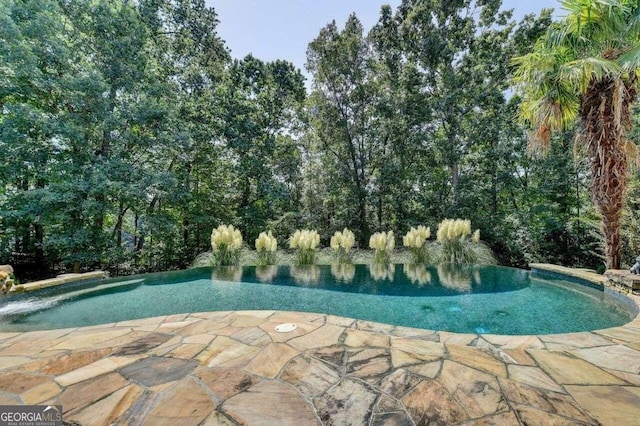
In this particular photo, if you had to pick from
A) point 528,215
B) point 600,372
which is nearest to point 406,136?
point 528,215

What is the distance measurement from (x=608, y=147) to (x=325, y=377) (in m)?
5.59

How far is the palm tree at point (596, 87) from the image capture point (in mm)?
3643

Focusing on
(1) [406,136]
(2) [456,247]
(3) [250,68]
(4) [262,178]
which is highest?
(3) [250,68]

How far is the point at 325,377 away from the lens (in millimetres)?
1633

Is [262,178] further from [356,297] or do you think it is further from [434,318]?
[434,318]

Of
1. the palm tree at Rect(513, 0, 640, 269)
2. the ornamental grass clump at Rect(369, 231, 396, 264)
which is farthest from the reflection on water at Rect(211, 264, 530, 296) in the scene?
the palm tree at Rect(513, 0, 640, 269)

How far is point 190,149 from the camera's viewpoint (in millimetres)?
9219

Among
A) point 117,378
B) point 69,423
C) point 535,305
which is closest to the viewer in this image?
point 69,423

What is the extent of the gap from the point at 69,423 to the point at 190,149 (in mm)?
9276

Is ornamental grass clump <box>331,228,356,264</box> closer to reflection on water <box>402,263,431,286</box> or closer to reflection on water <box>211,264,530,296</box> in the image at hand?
reflection on water <box>211,264,530,296</box>

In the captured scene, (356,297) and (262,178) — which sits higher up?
(262,178)

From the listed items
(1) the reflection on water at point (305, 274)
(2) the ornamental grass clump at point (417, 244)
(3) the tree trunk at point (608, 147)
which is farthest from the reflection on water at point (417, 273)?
(3) the tree trunk at point (608, 147)

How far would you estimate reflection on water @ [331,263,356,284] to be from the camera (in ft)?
18.0

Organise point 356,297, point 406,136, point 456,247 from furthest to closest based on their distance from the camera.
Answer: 1. point 406,136
2. point 456,247
3. point 356,297
